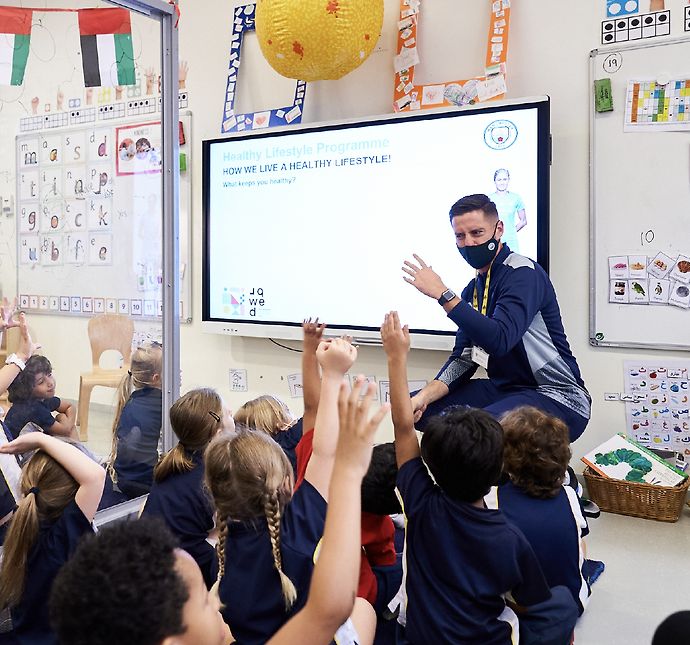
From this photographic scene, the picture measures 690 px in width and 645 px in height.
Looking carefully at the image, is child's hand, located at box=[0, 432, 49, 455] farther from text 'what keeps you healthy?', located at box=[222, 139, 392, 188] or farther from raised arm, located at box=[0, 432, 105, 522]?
text 'what keeps you healthy?', located at box=[222, 139, 392, 188]

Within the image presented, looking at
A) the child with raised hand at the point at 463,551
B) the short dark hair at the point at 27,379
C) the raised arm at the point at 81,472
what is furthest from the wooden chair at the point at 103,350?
the child with raised hand at the point at 463,551

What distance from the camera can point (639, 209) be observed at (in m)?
3.00

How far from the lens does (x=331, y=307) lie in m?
3.72

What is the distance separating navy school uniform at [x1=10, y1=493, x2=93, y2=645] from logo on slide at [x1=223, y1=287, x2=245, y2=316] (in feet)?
8.44

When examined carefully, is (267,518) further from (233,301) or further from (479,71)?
(233,301)

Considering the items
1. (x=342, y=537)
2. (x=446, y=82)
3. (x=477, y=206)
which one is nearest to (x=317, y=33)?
(x=446, y=82)

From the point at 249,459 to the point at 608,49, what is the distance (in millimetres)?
2574

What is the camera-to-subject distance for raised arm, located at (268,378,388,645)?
1.00 metres

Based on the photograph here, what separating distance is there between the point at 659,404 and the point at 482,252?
1131 millimetres

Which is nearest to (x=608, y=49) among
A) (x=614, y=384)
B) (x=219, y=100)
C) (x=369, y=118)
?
(x=369, y=118)

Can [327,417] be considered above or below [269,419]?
above

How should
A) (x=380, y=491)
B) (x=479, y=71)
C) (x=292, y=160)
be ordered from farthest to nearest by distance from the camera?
(x=292, y=160) → (x=479, y=71) → (x=380, y=491)

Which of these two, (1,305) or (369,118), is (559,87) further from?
(1,305)

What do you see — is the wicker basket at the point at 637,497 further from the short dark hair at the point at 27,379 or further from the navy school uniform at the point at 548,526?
the short dark hair at the point at 27,379
